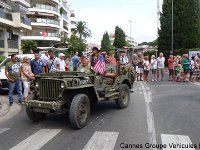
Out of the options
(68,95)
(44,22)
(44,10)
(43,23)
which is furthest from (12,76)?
(44,10)

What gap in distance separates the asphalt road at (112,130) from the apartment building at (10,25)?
25833mm

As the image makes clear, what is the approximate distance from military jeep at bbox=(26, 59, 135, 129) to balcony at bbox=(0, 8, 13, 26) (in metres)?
25.9

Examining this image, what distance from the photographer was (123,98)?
9648mm

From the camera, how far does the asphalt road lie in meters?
5.97

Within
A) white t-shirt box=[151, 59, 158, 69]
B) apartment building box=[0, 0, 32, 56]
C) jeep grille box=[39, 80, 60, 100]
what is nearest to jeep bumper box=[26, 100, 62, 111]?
jeep grille box=[39, 80, 60, 100]

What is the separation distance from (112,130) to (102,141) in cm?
84

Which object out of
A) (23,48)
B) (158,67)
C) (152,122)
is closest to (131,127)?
(152,122)

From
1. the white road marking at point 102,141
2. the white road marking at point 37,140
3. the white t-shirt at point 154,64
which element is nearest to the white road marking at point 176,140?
the white road marking at point 102,141

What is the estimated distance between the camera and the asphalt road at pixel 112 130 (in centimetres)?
597

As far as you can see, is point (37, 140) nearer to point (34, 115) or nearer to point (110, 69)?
point (34, 115)

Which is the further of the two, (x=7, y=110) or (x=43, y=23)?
(x=43, y=23)

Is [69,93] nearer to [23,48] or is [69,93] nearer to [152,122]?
[152,122]

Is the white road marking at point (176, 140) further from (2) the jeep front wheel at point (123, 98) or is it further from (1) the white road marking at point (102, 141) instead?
(2) the jeep front wheel at point (123, 98)

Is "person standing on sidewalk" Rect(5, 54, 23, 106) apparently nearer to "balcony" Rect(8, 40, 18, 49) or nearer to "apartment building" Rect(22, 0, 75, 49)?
"balcony" Rect(8, 40, 18, 49)
